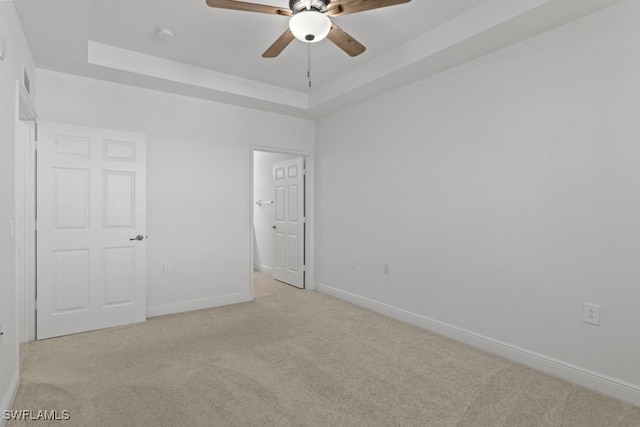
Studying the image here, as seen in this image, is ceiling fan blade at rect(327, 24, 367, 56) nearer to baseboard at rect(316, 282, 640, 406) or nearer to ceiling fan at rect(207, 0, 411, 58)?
ceiling fan at rect(207, 0, 411, 58)

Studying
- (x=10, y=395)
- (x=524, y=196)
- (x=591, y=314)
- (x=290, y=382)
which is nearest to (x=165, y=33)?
(x=10, y=395)

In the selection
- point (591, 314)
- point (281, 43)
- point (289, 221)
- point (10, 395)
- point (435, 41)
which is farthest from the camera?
point (289, 221)

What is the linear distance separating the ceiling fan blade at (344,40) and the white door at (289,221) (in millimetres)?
2636

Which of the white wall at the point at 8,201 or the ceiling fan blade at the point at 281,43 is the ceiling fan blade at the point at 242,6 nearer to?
the ceiling fan blade at the point at 281,43

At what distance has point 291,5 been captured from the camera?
2.30 meters

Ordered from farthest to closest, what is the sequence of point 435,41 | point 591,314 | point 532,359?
point 435,41
point 532,359
point 591,314

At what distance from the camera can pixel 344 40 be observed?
243 cm

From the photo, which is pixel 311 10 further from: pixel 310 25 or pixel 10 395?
pixel 10 395

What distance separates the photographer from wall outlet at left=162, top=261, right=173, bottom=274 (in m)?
3.92

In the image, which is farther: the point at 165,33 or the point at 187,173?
the point at 187,173

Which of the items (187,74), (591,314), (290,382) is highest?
(187,74)

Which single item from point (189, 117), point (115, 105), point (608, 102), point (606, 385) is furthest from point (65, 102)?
point (606, 385)

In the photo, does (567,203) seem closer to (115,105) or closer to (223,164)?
(223,164)

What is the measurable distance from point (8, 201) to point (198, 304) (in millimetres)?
2351
